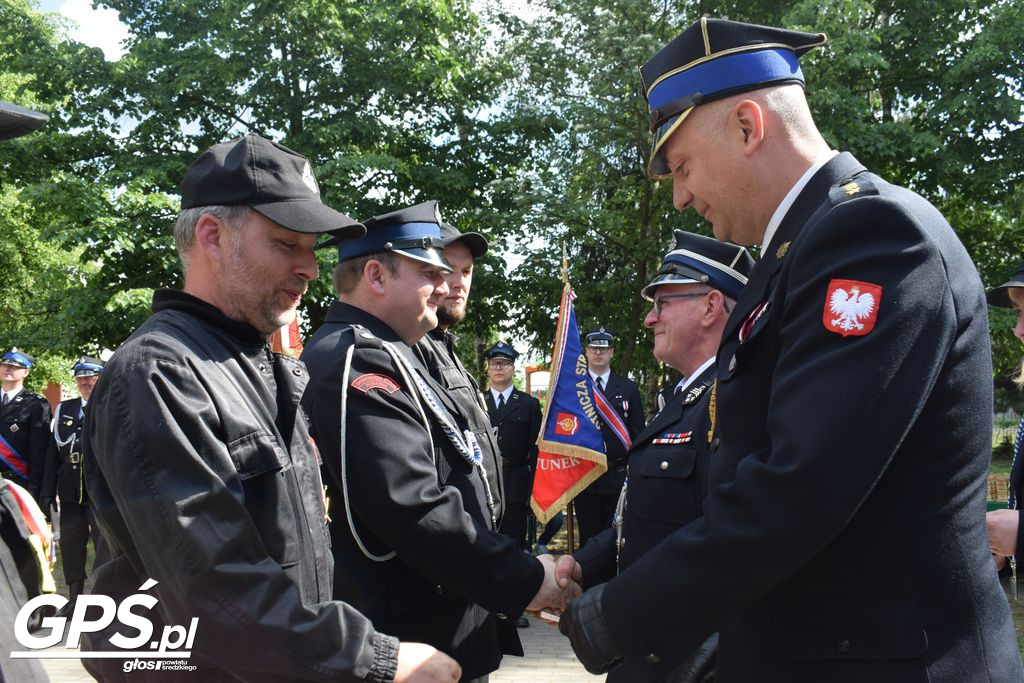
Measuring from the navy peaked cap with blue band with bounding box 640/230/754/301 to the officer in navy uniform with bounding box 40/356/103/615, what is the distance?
22.7 feet

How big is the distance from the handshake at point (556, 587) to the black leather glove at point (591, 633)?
1.00m

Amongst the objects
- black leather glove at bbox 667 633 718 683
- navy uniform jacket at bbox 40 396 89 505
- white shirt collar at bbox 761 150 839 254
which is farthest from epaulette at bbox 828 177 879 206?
navy uniform jacket at bbox 40 396 89 505

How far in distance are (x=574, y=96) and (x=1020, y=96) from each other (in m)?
6.52

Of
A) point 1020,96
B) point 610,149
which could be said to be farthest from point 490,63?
point 1020,96

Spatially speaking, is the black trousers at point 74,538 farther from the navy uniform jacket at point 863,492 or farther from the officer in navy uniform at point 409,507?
the navy uniform jacket at point 863,492

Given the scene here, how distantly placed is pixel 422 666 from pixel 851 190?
4.63ft

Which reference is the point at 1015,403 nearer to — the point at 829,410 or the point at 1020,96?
the point at 1020,96

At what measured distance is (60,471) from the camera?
9.67 m

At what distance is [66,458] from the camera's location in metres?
9.59

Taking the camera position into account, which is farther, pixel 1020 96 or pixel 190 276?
pixel 1020 96

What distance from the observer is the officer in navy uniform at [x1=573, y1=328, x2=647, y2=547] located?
9.12m

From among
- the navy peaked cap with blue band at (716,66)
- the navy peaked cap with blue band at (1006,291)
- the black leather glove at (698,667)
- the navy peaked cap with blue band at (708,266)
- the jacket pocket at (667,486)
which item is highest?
the navy peaked cap with blue band at (716,66)

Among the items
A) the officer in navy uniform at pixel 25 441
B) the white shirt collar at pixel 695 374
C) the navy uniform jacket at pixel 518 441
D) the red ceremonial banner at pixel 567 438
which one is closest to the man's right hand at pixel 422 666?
the white shirt collar at pixel 695 374

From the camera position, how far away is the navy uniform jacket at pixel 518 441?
10.1 metres
